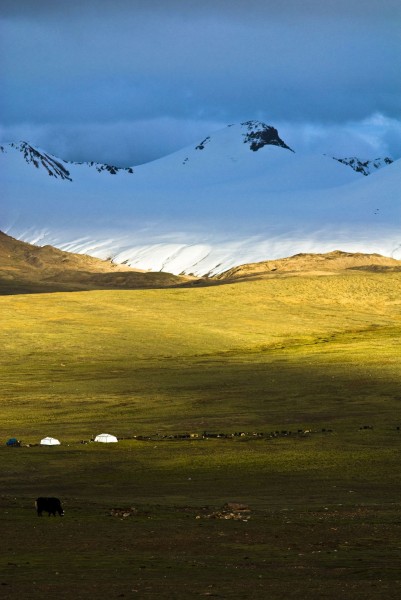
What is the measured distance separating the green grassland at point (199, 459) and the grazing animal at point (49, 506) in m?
0.43

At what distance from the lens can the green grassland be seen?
89.8 ft

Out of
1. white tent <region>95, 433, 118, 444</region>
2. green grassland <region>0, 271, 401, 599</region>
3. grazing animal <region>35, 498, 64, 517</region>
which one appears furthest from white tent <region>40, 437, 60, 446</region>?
grazing animal <region>35, 498, 64, 517</region>

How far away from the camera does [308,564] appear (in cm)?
2828

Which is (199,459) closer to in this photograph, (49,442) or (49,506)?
(49,442)

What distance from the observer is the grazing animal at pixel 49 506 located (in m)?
36.2

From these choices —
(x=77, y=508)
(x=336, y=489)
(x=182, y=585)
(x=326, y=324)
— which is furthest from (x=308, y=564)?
(x=326, y=324)

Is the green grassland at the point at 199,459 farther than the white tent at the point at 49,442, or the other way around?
the white tent at the point at 49,442

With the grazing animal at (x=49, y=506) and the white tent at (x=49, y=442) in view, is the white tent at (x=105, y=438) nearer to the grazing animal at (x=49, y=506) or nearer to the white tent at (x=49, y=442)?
the white tent at (x=49, y=442)

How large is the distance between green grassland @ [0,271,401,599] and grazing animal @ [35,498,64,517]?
1.41 ft

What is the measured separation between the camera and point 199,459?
54.9 meters

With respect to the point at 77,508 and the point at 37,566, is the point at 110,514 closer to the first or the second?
the point at 77,508

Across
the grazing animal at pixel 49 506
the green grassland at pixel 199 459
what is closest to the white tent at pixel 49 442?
the green grassland at pixel 199 459

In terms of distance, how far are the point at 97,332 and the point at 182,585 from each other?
112257 mm

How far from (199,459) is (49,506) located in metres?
19.1
